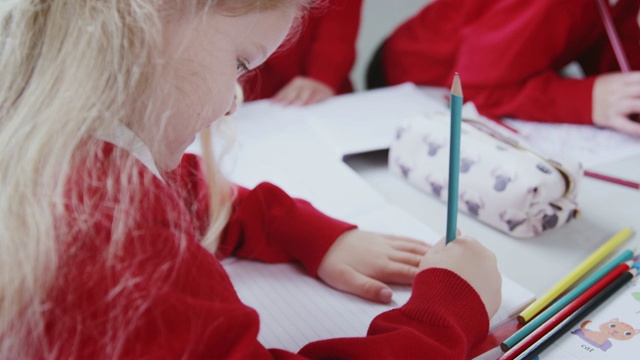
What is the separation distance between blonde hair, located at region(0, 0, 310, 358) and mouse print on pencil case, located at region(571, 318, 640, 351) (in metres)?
0.32

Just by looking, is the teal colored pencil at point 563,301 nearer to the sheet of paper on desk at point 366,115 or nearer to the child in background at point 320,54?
the sheet of paper on desk at point 366,115

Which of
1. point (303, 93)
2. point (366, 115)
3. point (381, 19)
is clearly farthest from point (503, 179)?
point (381, 19)

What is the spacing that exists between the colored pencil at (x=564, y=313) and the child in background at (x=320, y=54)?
0.55 meters

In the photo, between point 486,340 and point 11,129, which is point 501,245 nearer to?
point 486,340

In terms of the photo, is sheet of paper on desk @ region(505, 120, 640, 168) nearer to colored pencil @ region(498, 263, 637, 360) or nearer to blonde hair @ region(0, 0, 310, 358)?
colored pencil @ region(498, 263, 637, 360)

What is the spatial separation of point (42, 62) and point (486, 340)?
0.35m

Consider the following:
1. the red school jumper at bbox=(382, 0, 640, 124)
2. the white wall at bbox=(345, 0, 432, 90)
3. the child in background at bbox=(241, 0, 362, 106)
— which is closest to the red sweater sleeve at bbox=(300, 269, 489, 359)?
the red school jumper at bbox=(382, 0, 640, 124)

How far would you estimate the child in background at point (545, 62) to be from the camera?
0.77 meters

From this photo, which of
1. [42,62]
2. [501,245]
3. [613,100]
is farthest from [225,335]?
[613,100]

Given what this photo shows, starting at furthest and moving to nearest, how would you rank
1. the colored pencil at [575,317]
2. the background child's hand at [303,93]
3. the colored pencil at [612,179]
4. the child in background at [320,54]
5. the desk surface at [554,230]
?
the child in background at [320,54] < the background child's hand at [303,93] < the colored pencil at [612,179] < the desk surface at [554,230] < the colored pencil at [575,317]

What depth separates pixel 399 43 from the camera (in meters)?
1.03

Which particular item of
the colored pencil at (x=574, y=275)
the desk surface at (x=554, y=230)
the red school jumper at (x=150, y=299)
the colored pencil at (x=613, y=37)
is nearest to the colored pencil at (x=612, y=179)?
the desk surface at (x=554, y=230)

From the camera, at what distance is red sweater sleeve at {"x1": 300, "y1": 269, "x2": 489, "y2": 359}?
0.39 m

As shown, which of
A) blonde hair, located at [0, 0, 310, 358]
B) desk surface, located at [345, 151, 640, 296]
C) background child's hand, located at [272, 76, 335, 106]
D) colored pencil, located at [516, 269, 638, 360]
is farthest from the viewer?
background child's hand, located at [272, 76, 335, 106]
